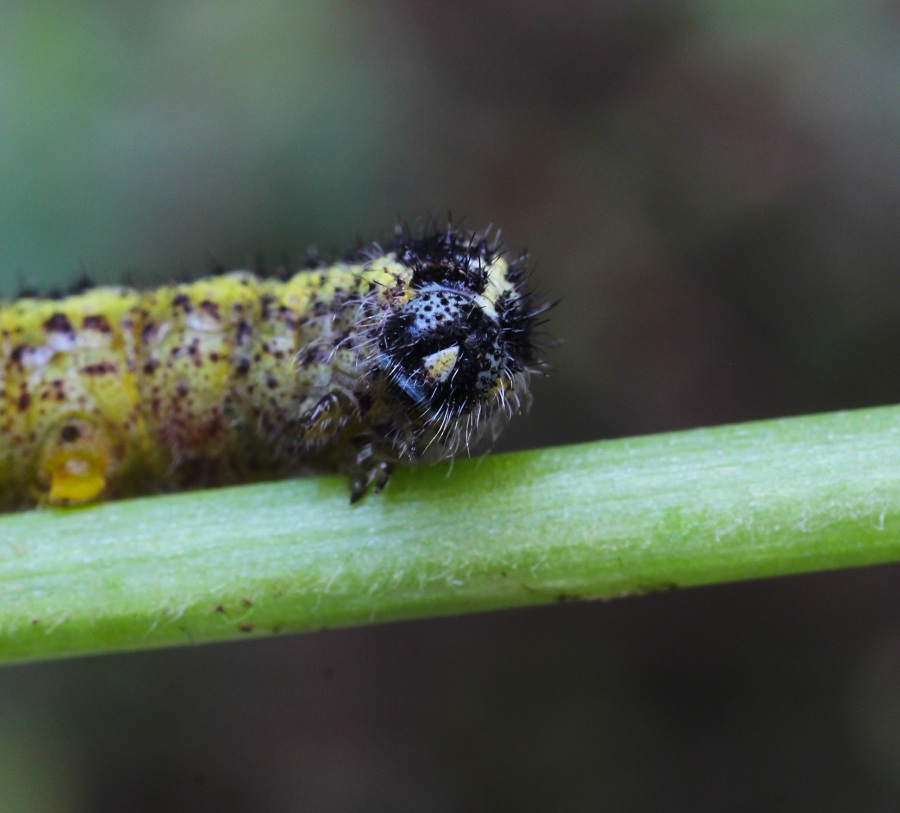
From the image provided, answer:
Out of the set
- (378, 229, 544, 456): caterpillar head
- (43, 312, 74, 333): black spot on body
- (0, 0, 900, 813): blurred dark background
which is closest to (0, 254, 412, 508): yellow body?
(43, 312, 74, 333): black spot on body

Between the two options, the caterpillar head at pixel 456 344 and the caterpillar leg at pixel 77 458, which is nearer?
the caterpillar head at pixel 456 344

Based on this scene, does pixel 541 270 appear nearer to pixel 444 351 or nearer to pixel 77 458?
pixel 77 458

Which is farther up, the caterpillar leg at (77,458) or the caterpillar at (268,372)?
the caterpillar at (268,372)

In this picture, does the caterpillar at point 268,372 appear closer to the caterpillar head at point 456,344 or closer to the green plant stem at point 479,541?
the caterpillar head at point 456,344

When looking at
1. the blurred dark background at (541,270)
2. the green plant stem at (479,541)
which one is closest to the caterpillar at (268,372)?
the green plant stem at (479,541)

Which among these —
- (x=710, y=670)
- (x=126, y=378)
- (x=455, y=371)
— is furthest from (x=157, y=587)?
(x=710, y=670)

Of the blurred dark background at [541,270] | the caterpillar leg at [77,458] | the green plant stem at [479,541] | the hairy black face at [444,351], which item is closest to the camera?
the green plant stem at [479,541]

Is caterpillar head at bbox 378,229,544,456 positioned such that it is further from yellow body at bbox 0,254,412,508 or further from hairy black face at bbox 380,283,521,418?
yellow body at bbox 0,254,412,508
